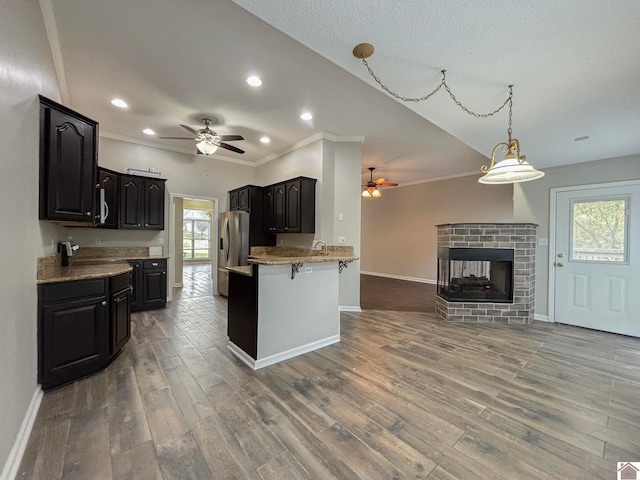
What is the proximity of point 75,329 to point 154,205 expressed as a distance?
10.4 ft

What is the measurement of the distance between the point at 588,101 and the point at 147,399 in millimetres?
4573

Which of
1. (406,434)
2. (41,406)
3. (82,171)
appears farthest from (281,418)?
(82,171)

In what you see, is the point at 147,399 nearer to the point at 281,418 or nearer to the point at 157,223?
the point at 281,418

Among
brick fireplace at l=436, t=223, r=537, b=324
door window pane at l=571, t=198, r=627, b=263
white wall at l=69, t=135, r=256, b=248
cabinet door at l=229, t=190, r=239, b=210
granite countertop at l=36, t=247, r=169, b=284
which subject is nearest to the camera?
granite countertop at l=36, t=247, r=169, b=284

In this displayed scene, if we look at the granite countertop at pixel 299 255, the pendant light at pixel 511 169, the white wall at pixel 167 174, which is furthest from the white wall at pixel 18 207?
the pendant light at pixel 511 169

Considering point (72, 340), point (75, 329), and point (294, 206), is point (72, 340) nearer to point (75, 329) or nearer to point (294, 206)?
point (75, 329)

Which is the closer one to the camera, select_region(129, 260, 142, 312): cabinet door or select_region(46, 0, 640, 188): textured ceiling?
select_region(46, 0, 640, 188): textured ceiling

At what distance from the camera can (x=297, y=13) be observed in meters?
1.50

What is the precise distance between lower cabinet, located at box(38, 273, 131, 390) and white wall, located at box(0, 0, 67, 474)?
3.9 inches

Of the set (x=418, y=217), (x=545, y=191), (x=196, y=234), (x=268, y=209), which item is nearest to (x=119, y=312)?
(x=268, y=209)

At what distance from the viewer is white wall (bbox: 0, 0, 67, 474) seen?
143cm

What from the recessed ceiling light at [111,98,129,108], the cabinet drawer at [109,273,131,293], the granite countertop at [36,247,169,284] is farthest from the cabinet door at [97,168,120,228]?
the cabinet drawer at [109,273,131,293]

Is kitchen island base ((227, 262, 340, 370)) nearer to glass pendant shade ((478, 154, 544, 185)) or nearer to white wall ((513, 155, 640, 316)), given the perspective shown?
glass pendant shade ((478, 154, 544, 185))

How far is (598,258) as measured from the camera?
3.88m
